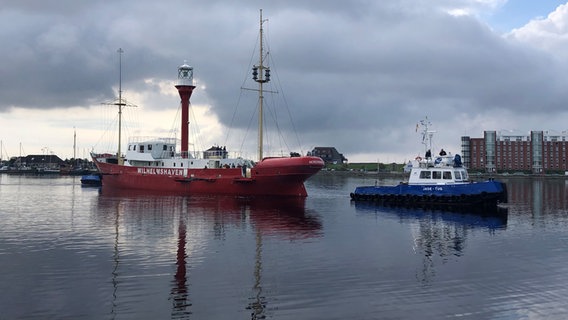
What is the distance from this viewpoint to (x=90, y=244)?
2377cm

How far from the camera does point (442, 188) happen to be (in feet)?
142

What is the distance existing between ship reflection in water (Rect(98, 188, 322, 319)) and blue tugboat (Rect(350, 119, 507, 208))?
9649mm

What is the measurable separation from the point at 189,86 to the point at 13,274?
47.3 metres

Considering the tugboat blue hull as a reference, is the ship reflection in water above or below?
below

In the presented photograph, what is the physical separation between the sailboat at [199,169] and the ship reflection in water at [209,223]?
1930 millimetres

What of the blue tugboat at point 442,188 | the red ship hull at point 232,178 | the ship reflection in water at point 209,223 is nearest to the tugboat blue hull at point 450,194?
the blue tugboat at point 442,188

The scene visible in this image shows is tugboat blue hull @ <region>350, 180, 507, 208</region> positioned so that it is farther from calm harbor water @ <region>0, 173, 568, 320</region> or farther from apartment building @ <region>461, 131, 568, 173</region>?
apartment building @ <region>461, 131, 568, 173</region>

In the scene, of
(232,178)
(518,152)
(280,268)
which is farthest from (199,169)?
(518,152)

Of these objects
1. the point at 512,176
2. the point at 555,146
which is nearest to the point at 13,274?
the point at 512,176

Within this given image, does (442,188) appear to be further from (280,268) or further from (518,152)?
(518,152)

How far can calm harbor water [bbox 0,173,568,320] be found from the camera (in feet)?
45.1

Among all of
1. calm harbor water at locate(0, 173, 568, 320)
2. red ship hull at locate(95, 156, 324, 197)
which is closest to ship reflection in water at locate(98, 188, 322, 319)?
calm harbor water at locate(0, 173, 568, 320)

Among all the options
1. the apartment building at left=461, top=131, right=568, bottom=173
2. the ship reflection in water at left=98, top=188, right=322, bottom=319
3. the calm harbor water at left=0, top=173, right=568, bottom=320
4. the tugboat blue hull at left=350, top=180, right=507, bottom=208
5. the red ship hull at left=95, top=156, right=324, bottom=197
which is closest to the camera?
the calm harbor water at left=0, top=173, right=568, bottom=320

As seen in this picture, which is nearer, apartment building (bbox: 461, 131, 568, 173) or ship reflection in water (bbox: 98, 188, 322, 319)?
ship reflection in water (bbox: 98, 188, 322, 319)
